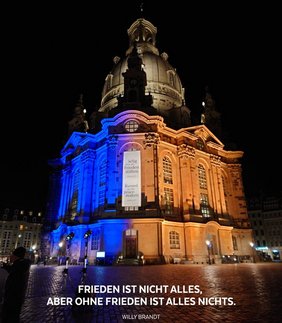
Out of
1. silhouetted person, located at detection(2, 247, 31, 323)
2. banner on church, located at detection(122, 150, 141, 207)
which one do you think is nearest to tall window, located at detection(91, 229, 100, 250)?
banner on church, located at detection(122, 150, 141, 207)

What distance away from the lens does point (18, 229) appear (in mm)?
87188

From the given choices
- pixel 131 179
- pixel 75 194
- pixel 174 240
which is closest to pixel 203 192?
pixel 174 240

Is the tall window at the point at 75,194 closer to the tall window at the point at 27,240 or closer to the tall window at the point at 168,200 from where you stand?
the tall window at the point at 168,200

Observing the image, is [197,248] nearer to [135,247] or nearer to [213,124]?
[135,247]

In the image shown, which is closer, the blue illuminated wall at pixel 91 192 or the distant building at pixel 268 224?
the blue illuminated wall at pixel 91 192

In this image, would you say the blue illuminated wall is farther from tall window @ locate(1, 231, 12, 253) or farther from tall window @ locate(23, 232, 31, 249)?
tall window @ locate(23, 232, 31, 249)

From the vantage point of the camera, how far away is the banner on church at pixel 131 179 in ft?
121

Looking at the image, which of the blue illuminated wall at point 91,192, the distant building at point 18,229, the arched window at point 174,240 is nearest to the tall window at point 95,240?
the blue illuminated wall at point 91,192

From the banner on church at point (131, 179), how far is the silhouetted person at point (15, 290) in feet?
104

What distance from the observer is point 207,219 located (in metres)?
42.5

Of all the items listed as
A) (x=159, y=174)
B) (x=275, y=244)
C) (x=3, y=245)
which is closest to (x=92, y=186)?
(x=159, y=174)

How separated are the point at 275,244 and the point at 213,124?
44002 millimetres

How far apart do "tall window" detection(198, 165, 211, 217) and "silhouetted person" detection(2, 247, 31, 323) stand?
139 feet

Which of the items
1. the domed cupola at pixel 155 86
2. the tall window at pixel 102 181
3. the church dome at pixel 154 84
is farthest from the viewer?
the church dome at pixel 154 84
